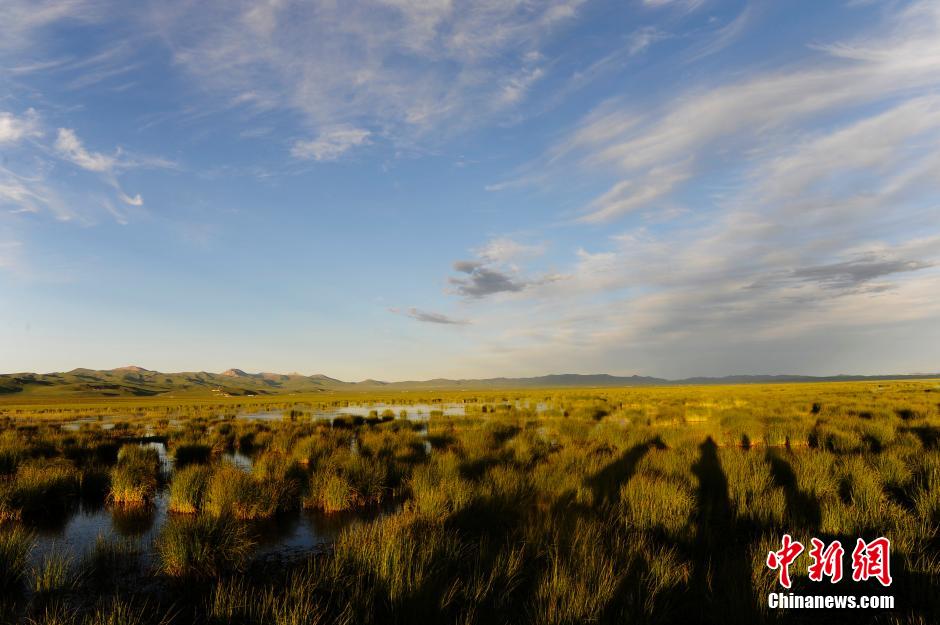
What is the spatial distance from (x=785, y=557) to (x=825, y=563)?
53 cm

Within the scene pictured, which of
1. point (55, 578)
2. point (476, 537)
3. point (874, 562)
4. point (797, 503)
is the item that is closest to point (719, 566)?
point (874, 562)

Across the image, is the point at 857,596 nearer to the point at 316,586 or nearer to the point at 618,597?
the point at 618,597

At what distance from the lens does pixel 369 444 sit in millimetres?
15578

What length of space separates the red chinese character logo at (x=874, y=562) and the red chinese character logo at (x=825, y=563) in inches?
6.2

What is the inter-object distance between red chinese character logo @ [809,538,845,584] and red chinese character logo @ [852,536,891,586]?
0.52ft

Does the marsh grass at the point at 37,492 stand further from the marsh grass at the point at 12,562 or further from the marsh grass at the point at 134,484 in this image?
the marsh grass at the point at 12,562

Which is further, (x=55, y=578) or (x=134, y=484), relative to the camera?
(x=134, y=484)

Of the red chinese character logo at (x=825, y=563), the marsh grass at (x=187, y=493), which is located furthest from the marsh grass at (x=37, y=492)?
the red chinese character logo at (x=825, y=563)

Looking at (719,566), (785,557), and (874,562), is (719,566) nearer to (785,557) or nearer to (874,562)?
(785,557)

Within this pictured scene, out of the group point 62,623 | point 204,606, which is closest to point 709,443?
point 204,606

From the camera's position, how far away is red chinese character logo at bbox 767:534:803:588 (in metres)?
5.11

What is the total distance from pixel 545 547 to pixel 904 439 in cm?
1578

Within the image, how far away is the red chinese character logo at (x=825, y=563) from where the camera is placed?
5.19 metres

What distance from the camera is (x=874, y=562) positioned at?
543cm
